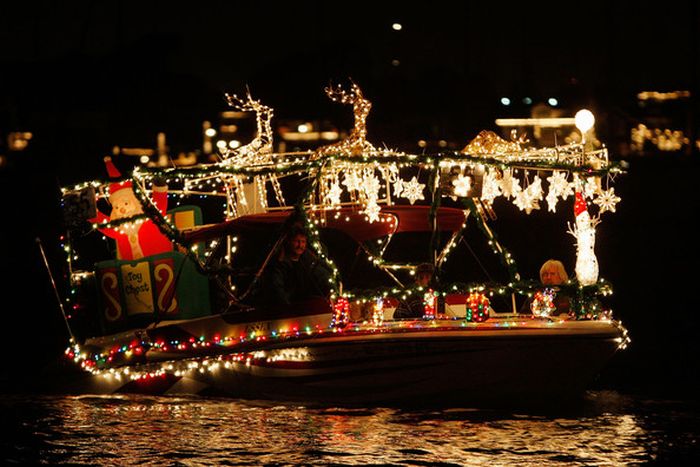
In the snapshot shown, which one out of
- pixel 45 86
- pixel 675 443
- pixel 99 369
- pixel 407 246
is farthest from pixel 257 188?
pixel 45 86

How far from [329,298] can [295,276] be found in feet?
1.74

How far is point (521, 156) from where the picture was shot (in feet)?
38.3

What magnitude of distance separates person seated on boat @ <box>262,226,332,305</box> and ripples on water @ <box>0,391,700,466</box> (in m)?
1.24

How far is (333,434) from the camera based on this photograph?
32.5ft

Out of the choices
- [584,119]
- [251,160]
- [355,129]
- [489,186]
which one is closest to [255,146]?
[251,160]

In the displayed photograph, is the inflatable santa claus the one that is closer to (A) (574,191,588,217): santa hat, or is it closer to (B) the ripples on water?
(B) the ripples on water

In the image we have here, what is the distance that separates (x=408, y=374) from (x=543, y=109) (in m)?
27.7

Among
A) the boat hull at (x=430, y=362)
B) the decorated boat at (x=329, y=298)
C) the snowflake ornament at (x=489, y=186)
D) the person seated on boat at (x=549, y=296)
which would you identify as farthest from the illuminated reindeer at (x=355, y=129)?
the person seated on boat at (x=549, y=296)

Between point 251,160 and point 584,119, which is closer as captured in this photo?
point 584,119

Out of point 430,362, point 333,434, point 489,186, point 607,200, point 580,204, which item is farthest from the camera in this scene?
point 489,186

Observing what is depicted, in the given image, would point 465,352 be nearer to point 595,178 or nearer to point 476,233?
point 595,178

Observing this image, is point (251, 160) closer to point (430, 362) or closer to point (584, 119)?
point (430, 362)

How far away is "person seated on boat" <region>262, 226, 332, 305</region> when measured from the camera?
11.6 metres

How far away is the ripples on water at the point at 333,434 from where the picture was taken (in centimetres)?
895
